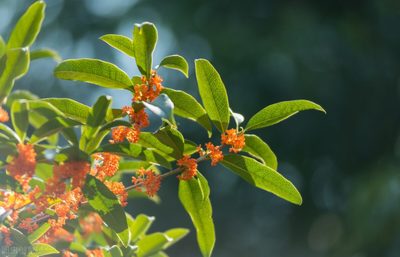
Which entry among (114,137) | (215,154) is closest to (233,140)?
(215,154)

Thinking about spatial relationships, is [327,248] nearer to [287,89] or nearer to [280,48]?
[287,89]

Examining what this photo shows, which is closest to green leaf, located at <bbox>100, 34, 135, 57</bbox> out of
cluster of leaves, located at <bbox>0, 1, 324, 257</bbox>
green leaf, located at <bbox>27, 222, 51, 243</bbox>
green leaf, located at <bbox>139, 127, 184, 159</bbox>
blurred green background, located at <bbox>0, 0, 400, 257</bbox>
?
cluster of leaves, located at <bbox>0, 1, 324, 257</bbox>

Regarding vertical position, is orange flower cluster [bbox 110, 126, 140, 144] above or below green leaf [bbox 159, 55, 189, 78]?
below

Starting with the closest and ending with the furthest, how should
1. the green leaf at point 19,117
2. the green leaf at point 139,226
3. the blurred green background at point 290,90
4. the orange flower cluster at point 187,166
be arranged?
1. the green leaf at point 19,117
2. the orange flower cluster at point 187,166
3. the green leaf at point 139,226
4. the blurred green background at point 290,90

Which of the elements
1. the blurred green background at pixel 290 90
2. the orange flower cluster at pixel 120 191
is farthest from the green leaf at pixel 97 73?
the blurred green background at pixel 290 90

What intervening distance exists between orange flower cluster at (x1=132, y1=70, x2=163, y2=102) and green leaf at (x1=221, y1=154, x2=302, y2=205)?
0.39ft

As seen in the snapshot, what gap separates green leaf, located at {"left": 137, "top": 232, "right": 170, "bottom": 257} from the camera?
91 cm

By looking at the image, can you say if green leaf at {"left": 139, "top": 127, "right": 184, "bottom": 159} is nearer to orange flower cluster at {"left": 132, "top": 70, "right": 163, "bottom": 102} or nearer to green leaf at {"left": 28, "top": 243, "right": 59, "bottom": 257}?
orange flower cluster at {"left": 132, "top": 70, "right": 163, "bottom": 102}

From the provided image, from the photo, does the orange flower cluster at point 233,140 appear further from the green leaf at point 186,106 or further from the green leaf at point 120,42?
the green leaf at point 120,42

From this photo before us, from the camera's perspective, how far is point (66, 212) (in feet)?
2.23

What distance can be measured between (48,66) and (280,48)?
5.74ft

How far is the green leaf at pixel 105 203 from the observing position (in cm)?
68

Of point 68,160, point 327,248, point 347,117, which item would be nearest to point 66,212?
point 68,160

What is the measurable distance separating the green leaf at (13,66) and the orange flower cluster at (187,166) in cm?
19
